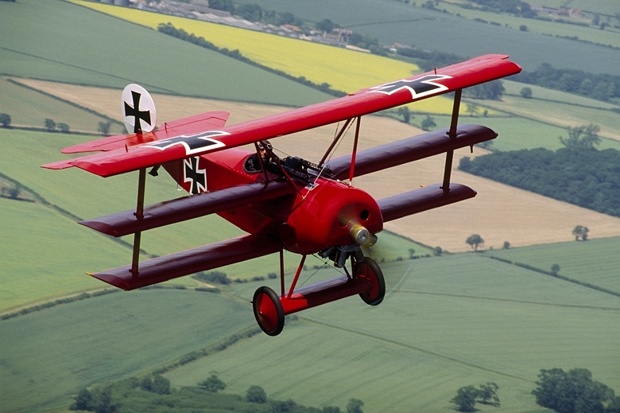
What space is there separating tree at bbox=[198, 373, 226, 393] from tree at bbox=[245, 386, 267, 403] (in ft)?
5.50

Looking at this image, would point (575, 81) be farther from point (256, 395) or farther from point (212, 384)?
point (212, 384)

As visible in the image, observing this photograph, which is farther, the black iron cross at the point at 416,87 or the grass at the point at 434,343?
the grass at the point at 434,343

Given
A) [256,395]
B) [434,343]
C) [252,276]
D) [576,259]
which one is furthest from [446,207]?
[256,395]

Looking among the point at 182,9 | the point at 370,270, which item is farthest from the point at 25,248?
the point at 370,270

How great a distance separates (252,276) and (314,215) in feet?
208

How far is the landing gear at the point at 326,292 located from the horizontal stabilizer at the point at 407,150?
239 cm

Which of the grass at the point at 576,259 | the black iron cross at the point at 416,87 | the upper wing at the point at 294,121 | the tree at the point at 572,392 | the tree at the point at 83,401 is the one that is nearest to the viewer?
the upper wing at the point at 294,121

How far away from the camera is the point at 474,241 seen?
103812 millimetres

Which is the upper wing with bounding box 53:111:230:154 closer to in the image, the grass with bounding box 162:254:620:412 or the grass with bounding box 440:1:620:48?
the grass with bounding box 162:254:620:412

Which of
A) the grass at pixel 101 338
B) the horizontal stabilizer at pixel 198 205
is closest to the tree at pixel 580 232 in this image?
the grass at pixel 101 338

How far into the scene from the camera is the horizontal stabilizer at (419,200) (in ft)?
93.0

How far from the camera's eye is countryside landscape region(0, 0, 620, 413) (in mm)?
89812

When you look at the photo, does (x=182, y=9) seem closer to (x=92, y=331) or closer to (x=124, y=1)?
(x=124, y=1)

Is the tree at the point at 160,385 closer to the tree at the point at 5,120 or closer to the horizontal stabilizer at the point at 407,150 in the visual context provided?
the tree at the point at 5,120
